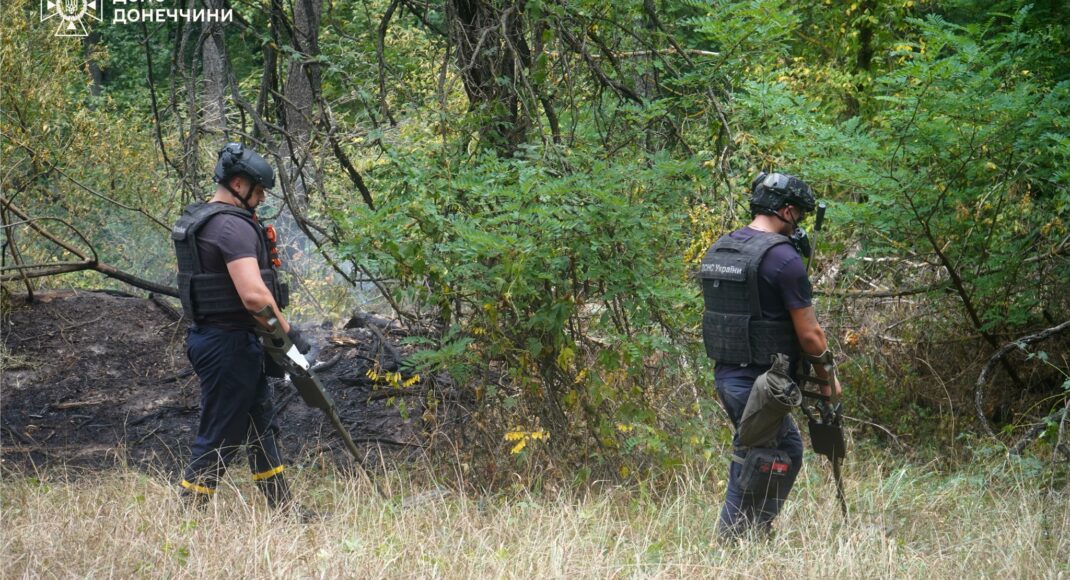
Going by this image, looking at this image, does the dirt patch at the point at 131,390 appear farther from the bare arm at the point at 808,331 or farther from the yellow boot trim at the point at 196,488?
the bare arm at the point at 808,331

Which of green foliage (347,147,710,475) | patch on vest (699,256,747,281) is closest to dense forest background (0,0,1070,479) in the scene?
Answer: green foliage (347,147,710,475)

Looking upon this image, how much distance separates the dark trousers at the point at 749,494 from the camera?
4.26 meters

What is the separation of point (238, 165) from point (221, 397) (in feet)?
3.68

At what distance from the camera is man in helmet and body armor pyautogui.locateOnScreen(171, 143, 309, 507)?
4.64 meters

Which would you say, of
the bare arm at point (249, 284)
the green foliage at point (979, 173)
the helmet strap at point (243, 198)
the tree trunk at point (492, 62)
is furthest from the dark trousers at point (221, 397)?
the green foliage at point (979, 173)

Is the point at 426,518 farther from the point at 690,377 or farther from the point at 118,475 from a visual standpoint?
the point at 118,475

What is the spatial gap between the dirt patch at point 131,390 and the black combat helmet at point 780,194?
2740 millimetres

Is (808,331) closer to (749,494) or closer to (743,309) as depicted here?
(743,309)

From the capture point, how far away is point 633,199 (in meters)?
5.11

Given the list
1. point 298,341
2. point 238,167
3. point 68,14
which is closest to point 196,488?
point 298,341

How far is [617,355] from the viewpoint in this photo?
5039mm

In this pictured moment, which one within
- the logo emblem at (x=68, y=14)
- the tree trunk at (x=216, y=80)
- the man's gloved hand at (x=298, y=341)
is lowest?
the man's gloved hand at (x=298, y=341)

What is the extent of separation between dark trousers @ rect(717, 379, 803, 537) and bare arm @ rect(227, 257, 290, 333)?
2.16 metres

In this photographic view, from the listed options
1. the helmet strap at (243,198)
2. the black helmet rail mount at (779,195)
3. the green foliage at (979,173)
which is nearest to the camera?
the black helmet rail mount at (779,195)
